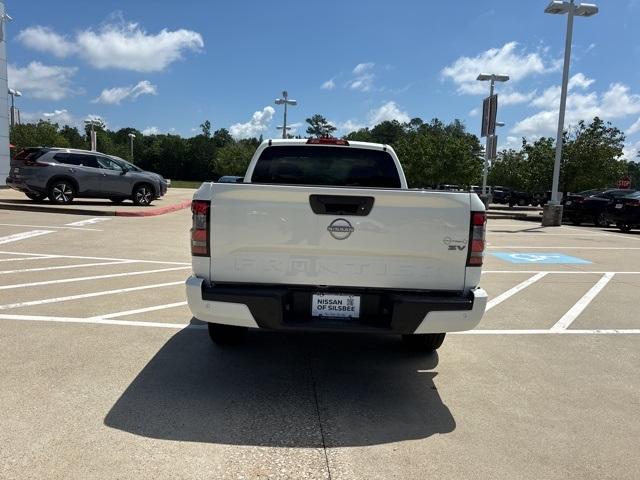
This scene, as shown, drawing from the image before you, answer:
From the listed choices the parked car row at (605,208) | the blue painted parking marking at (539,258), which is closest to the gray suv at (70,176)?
the blue painted parking marking at (539,258)

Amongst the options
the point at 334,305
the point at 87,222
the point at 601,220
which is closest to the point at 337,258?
the point at 334,305

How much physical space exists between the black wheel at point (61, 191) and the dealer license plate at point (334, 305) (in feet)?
51.1

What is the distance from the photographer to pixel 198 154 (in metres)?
108

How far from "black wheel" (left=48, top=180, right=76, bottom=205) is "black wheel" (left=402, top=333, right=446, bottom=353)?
15090 mm

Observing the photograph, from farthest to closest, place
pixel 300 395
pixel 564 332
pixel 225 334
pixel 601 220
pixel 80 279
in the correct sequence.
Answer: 1. pixel 601 220
2. pixel 80 279
3. pixel 564 332
4. pixel 225 334
5. pixel 300 395

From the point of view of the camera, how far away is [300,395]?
389cm

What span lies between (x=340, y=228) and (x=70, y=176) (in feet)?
51.1

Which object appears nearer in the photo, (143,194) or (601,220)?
(143,194)

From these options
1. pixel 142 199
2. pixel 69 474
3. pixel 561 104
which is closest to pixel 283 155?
pixel 69 474

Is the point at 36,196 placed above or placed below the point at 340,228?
below

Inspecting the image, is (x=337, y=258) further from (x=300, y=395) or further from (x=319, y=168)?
(x=319, y=168)

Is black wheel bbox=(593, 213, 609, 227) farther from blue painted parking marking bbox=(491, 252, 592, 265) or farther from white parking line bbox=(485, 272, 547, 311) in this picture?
white parking line bbox=(485, 272, 547, 311)

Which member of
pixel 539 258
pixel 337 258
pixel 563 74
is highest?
pixel 563 74

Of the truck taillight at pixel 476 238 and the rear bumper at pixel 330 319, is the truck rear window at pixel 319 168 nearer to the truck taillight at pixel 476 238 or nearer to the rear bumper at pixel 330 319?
the truck taillight at pixel 476 238
